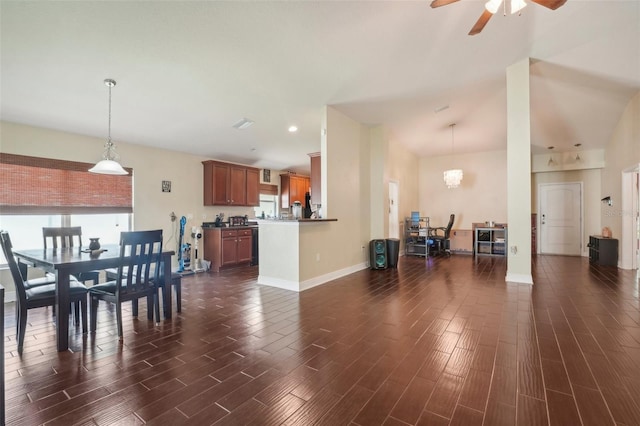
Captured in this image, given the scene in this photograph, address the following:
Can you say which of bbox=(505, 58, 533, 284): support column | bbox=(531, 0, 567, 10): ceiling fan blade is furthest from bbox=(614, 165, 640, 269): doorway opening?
bbox=(531, 0, 567, 10): ceiling fan blade

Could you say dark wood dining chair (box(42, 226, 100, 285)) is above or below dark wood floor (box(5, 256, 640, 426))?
above

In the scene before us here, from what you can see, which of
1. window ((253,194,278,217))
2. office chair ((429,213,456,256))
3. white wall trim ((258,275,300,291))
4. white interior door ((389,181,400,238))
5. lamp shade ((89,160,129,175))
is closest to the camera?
lamp shade ((89,160,129,175))

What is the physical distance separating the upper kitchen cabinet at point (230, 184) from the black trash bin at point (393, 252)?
3.46 m

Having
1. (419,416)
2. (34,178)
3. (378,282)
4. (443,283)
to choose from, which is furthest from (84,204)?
(443,283)

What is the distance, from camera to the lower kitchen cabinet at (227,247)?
19.9ft

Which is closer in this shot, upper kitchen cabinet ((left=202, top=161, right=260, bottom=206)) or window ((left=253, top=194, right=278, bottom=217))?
upper kitchen cabinet ((left=202, top=161, right=260, bottom=206))

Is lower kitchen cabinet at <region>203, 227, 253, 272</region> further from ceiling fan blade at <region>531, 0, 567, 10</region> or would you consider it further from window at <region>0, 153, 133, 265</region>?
ceiling fan blade at <region>531, 0, 567, 10</region>

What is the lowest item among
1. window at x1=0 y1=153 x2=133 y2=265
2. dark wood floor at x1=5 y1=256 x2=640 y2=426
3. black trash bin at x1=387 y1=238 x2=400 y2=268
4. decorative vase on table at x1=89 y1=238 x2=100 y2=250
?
dark wood floor at x1=5 y1=256 x2=640 y2=426

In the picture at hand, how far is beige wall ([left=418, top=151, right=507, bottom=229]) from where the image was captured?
8195 millimetres

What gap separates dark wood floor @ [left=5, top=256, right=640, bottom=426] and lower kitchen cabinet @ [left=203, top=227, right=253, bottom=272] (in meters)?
2.29

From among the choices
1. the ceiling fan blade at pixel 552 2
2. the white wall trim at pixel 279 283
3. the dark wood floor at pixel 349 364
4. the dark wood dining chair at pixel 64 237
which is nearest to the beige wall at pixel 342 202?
the white wall trim at pixel 279 283

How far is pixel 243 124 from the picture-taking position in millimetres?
5184

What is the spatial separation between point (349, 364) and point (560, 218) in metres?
8.38

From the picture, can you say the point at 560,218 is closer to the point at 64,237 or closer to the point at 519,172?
the point at 519,172
